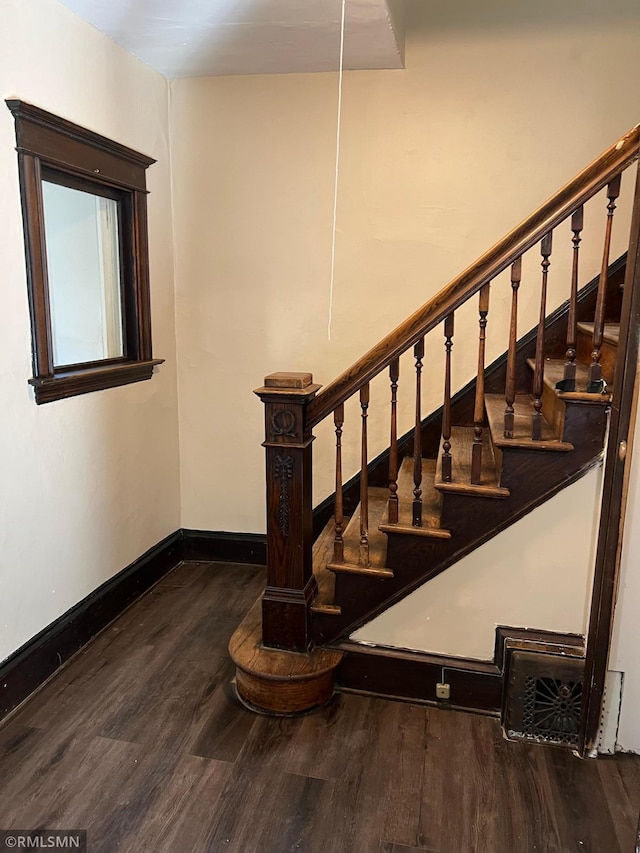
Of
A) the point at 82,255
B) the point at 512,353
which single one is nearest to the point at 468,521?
the point at 512,353

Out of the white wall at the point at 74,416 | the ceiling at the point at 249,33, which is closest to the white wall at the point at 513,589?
the white wall at the point at 74,416

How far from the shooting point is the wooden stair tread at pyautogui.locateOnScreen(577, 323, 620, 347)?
7.01 feet

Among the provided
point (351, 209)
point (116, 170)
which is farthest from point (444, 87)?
point (116, 170)

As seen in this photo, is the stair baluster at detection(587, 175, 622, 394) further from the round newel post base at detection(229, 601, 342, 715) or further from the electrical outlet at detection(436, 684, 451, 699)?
the round newel post base at detection(229, 601, 342, 715)

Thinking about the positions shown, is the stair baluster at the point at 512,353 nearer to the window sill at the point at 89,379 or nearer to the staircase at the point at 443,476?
the staircase at the point at 443,476

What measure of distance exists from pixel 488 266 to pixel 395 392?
51cm

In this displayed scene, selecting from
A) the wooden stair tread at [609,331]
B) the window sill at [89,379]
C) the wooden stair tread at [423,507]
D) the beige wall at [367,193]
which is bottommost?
the wooden stair tread at [423,507]

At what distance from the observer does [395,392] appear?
207 cm

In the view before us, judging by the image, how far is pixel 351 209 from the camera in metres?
3.06

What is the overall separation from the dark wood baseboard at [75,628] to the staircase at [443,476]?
73 centimetres

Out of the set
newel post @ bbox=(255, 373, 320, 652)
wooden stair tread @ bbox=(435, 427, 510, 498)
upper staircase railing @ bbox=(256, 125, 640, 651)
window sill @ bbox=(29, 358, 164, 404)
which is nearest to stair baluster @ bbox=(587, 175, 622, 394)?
upper staircase railing @ bbox=(256, 125, 640, 651)

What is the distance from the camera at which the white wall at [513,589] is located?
2.04 metres

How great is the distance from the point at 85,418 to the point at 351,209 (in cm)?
166

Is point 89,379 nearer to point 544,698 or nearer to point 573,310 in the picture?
point 573,310
